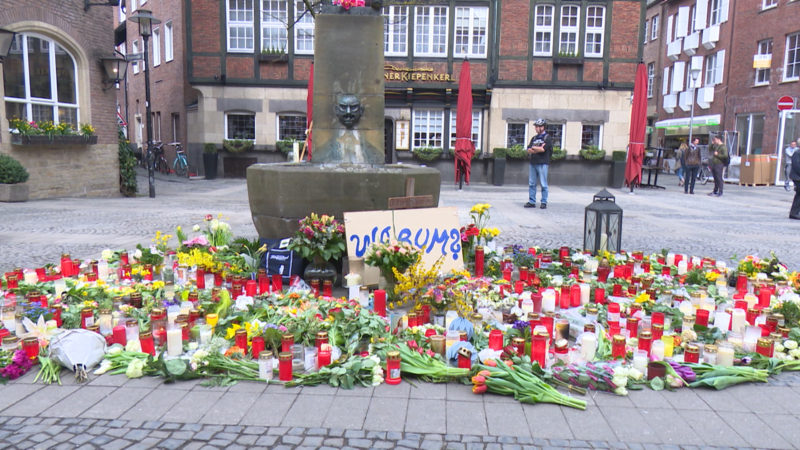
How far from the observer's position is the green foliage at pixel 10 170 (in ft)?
40.0

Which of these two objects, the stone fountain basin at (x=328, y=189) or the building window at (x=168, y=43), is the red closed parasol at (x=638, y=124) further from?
the building window at (x=168, y=43)

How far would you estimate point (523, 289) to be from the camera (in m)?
5.41

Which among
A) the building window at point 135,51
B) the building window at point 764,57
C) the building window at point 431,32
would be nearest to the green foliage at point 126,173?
the building window at point 431,32

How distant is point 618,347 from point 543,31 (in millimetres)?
19004

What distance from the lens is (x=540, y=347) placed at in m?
3.57

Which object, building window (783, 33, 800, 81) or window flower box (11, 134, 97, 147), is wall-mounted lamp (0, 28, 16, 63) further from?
building window (783, 33, 800, 81)

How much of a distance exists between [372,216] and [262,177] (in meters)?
1.25

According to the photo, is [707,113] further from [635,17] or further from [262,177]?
[262,177]

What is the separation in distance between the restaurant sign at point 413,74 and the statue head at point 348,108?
14926 mm

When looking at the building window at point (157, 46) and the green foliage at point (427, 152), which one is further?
the building window at point (157, 46)

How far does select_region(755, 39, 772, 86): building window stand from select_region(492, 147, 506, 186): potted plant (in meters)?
12.1

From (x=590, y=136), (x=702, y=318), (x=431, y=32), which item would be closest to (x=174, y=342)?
(x=702, y=318)

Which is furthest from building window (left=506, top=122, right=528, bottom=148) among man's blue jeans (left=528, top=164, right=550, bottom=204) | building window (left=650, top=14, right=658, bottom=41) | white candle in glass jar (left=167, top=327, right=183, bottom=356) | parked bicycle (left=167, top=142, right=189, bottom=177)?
building window (left=650, top=14, right=658, bottom=41)

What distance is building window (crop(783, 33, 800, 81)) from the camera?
22906 millimetres
